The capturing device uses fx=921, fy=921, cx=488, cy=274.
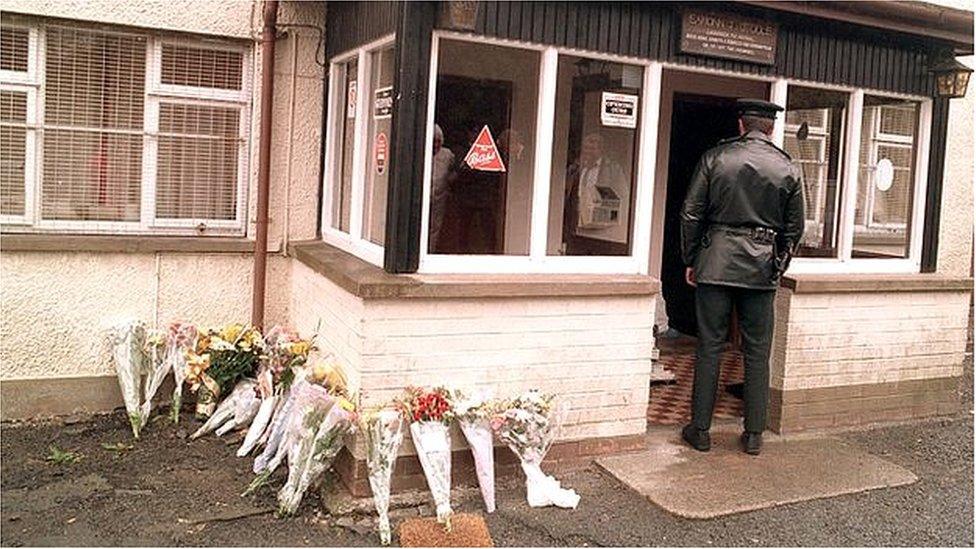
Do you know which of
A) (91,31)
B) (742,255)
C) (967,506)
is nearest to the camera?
(967,506)

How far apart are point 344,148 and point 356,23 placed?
857 mm

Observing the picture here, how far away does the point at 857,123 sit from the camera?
6.35m

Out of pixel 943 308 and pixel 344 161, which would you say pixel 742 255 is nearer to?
pixel 943 308

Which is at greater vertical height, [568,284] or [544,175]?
[544,175]

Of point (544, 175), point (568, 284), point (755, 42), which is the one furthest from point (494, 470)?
point (755, 42)

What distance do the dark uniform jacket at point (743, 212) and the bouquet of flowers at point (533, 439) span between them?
1.40 metres

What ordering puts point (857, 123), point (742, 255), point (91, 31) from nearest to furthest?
point (742, 255) → point (91, 31) → point (857, 123)

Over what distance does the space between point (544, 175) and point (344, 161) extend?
5.27 feet

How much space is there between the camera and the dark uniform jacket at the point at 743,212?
5.43 m

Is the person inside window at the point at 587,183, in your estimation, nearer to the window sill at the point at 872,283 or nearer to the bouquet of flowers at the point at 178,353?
the window sill at the point at 872,283

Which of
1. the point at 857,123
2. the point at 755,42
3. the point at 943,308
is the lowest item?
the point at 943,308

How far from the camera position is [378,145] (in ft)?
17.5

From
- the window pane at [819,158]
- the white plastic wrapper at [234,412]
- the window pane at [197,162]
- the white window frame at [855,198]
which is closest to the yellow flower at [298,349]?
the white plastic wrapper at [234,412]

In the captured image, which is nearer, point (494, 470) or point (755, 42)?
point (494, 470)
